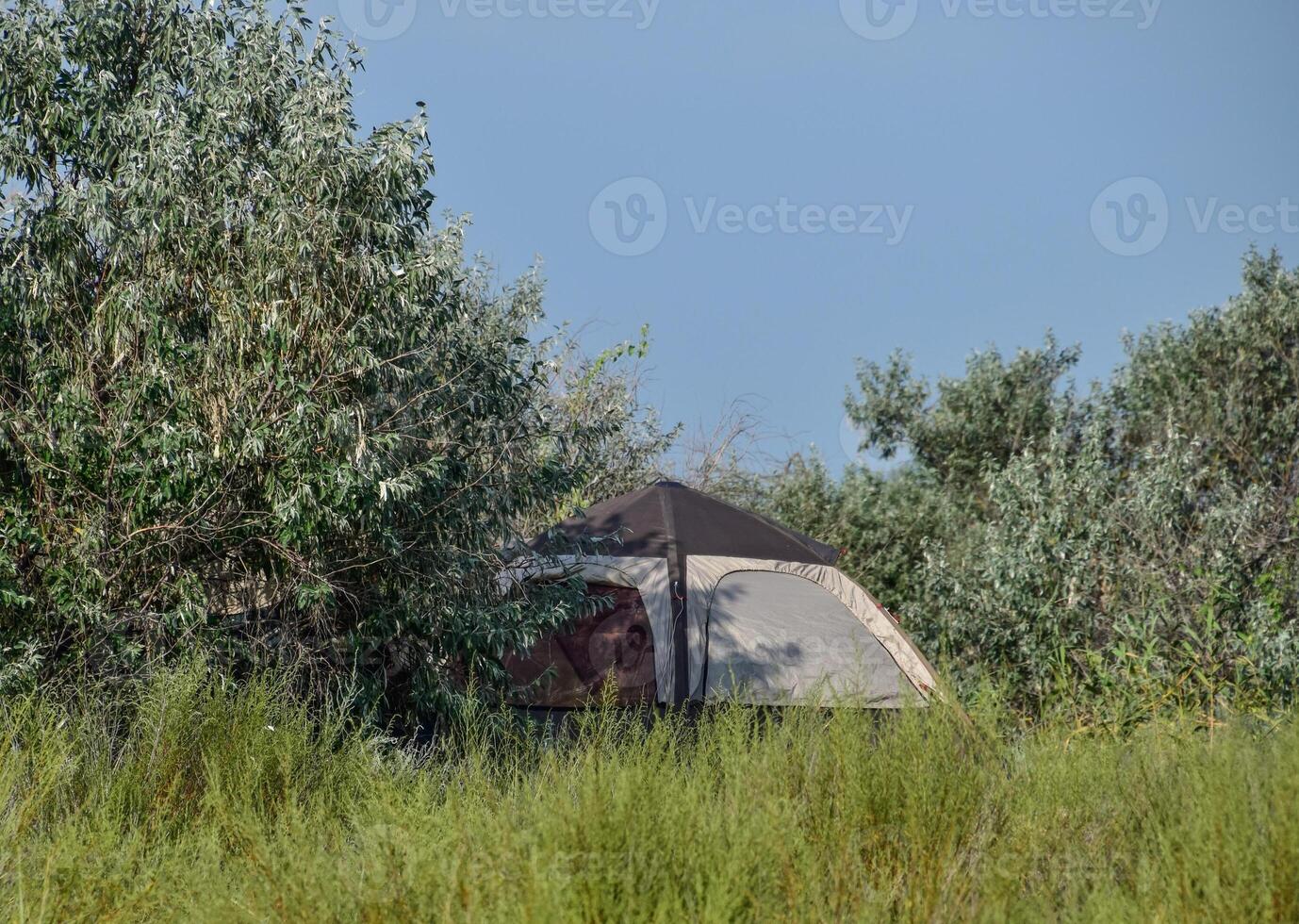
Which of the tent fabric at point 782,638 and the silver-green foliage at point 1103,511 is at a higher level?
the silver-green foliage at point 1103,511

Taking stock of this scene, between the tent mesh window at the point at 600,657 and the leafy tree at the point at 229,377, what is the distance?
1.81 metres

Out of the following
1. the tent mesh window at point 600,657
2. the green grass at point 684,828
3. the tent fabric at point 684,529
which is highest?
the tent fabric at point 684,529

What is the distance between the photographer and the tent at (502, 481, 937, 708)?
8.65 meters

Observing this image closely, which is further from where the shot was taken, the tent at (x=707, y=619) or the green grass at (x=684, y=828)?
the tent at (x=707, y=619)

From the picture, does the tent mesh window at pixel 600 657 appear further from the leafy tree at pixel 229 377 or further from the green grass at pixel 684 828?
the green grass at pixel 684 828

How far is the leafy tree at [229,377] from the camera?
19.3 ft

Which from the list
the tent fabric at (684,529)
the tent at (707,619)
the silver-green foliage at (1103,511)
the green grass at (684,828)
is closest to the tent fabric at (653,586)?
the tent at (707,619)

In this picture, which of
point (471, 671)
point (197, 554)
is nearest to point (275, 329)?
point (197, 554)

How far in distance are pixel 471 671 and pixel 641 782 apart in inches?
130

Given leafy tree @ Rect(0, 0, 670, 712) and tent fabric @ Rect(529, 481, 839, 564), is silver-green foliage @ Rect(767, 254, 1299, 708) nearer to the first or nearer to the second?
tent fabric @ Rect(529, 481, 839, 564)

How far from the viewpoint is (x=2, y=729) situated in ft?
15.4

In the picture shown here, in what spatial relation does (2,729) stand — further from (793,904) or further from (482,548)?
(793,904)

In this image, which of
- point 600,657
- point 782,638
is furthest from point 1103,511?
point 600,657

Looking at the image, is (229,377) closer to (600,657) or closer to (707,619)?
(600,657)
